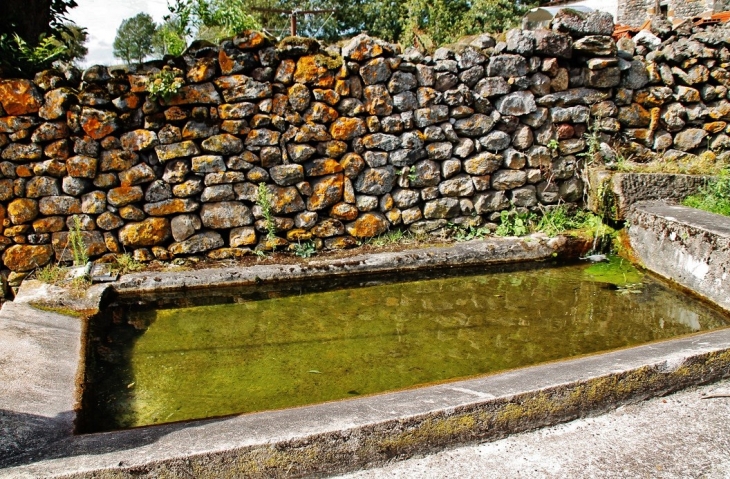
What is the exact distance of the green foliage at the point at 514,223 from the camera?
204 inches

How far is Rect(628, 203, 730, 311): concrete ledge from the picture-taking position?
147 inches

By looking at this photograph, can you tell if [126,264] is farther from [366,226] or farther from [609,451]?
[609,451]

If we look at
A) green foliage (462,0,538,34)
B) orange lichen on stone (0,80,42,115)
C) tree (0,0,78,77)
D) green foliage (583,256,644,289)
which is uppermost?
green foliage (462,0,538,34)

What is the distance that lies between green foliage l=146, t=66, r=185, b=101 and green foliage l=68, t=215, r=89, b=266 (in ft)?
3.86

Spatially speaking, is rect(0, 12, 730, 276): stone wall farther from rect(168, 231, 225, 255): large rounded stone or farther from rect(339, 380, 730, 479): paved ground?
rect(339, 380, 730, 479): paved ground

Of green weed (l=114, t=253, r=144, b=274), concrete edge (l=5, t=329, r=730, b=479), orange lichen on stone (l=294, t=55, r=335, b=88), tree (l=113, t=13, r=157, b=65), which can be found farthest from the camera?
tree (l=113, t=13, r=157, b=65)

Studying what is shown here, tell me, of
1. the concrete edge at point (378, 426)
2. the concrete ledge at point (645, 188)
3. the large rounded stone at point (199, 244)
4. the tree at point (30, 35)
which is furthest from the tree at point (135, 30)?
the concrete edge at point (378, 426)

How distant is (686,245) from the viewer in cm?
405

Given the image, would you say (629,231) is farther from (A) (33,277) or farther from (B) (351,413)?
(A) (33,277)

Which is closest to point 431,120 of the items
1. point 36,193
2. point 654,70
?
point 654,70

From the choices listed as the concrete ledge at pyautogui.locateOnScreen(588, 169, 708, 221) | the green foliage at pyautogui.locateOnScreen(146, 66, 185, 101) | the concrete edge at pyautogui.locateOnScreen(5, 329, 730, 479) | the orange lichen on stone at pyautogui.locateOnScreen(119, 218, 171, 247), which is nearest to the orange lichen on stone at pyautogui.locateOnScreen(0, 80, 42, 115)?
the green foliage at pyautogui.locateOnScreen(146, 66, 185, 101)

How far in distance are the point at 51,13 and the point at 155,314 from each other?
3.50m

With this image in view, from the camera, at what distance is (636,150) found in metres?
5.48

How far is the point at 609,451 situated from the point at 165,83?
3924mm
